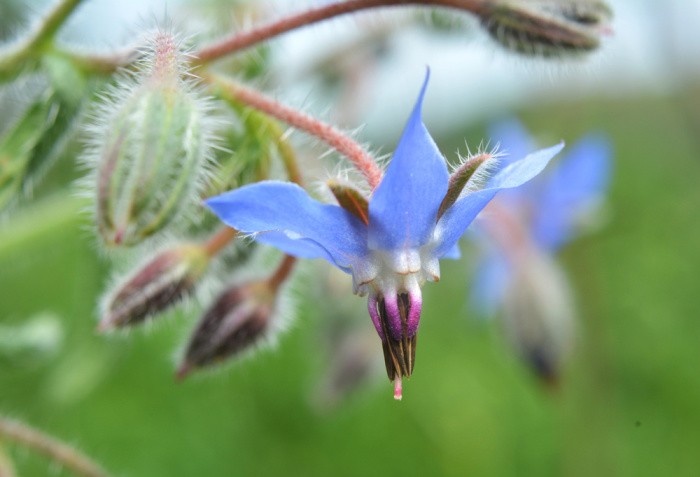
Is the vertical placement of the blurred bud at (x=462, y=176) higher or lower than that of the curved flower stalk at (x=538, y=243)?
higher

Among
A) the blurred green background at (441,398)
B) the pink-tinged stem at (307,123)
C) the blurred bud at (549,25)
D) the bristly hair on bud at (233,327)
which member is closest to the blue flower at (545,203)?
the blurred green background at (441,398)

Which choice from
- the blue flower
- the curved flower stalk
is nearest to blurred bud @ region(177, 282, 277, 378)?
the curved flower stalk

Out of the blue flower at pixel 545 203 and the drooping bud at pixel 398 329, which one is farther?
the blue flower at pixel 545 203

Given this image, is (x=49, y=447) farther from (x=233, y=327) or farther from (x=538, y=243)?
(x=538, y=243)

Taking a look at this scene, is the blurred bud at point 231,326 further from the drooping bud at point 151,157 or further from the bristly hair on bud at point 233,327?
the drooping bud at point 151,157

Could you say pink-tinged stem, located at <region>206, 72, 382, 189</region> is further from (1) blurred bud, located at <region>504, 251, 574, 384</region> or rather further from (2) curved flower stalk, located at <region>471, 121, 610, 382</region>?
(1) blurred bud, located at <region>504, 251, 574, 384</region>

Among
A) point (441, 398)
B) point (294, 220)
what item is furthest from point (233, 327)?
point (441, 398)
